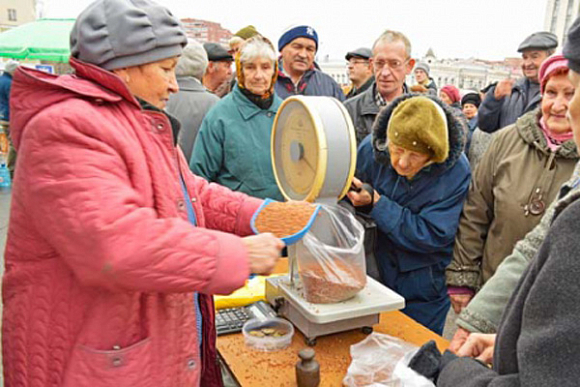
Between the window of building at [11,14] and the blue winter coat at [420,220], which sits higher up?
the window of building at [11,14]

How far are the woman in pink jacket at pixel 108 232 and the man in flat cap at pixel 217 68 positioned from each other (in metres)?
3.20

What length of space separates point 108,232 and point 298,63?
2.83 m

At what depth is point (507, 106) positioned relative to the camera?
3.85 meters

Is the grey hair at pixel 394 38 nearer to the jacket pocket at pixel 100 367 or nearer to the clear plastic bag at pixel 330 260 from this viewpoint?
the clear plastic bag at pixel 330 260

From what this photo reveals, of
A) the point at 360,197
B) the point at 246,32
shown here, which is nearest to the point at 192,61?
the point at 246,32

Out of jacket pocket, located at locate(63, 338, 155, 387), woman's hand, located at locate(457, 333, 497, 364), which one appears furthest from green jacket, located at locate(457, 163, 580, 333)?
jacket pocket, located at locate(63, 338, 155, 387)

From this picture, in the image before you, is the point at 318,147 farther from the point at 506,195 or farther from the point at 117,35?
the point at 506,195

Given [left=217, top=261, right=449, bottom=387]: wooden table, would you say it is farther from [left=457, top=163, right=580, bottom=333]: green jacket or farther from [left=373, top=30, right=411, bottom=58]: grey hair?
[left=373, top=30, right=411, bottom=58]: grey hair

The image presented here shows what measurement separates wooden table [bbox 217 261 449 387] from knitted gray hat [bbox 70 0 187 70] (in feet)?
2.96

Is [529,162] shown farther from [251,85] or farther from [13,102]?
[13,102]

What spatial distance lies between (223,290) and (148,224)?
8.5 inches

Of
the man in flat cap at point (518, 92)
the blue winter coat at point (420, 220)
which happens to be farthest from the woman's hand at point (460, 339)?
the man in flat cap at point (518, 92)

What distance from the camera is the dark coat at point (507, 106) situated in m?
3.75

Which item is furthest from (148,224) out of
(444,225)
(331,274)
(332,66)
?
(332,66)
